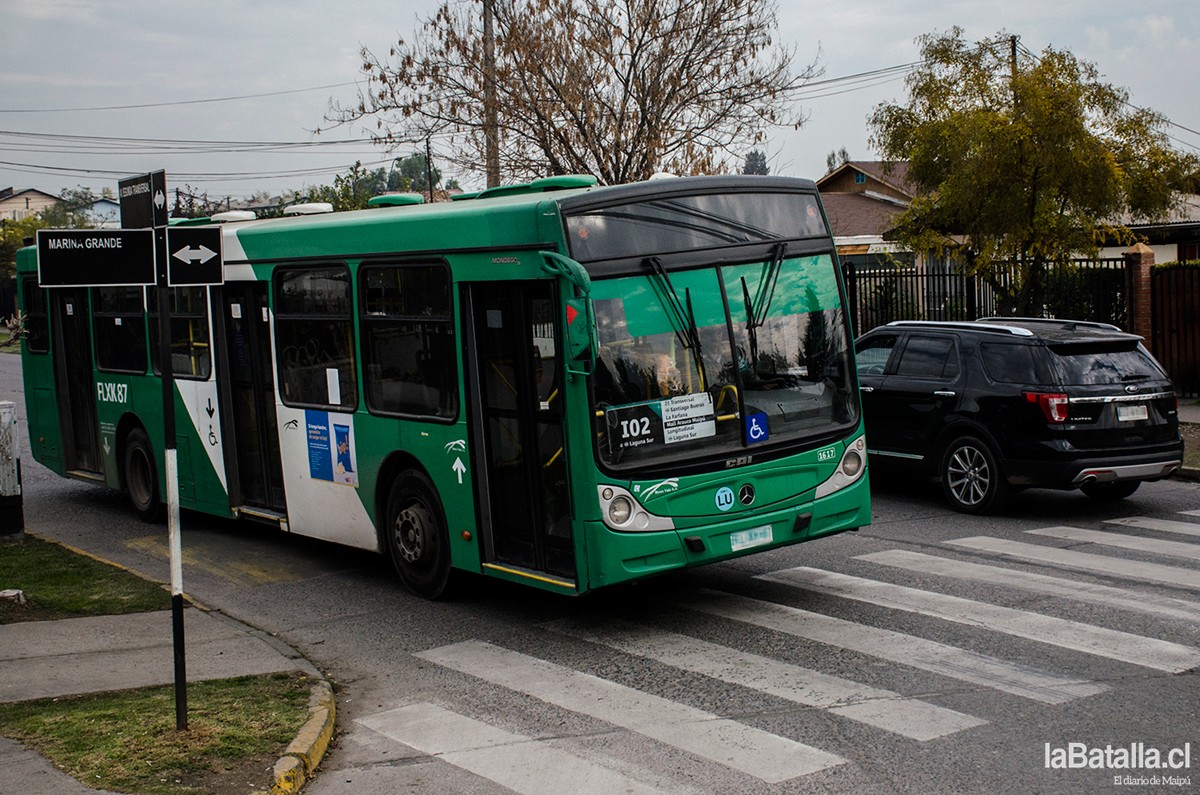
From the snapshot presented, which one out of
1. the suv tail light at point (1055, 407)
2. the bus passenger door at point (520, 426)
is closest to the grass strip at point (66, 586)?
the bus passenger door at point (520, 426)

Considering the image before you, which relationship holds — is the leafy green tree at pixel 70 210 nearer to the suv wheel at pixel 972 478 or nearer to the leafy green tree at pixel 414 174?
the leafy green tree at pixel 414 174

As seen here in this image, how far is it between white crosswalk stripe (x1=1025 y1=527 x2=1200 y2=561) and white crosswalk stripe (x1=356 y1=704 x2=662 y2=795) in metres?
6.36

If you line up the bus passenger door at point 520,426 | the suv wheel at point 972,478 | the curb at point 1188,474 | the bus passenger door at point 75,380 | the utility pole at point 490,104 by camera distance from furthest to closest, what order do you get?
the utility pole at point 490,104 < the bus passenger door at point 75,380 < the curb at point 1188,474 < the suv wheel at point 972,478 < the bus passenger door at point 520,426

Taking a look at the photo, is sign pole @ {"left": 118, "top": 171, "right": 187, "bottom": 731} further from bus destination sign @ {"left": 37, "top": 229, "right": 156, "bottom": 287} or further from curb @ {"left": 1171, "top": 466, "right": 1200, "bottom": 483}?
curb @ {"left": 1171, "top": 466, "right": 1200, "bottom": 483}

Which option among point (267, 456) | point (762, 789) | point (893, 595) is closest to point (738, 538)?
point (893, 595)

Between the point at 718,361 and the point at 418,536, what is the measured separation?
9.37 ft

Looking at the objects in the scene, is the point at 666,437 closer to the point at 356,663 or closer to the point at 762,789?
the point at 356,663

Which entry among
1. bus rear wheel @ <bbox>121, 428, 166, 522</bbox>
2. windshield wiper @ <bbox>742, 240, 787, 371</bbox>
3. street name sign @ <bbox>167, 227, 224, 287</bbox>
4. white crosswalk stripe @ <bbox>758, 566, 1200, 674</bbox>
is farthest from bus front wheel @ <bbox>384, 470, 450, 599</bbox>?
bus rear wheel @ <bbox>121, 428, 166, 522</bbox>

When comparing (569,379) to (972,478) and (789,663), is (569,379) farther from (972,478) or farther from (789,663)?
(972,478)

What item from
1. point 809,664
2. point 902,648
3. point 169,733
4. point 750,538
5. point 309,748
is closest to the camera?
point 309,748

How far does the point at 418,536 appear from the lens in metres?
10.1

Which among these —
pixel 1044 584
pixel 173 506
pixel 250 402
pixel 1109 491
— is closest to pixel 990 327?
pixel 1109 491

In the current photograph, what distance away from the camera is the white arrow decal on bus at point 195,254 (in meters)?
6.92

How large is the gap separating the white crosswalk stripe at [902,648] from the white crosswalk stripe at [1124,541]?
11.6 ft
